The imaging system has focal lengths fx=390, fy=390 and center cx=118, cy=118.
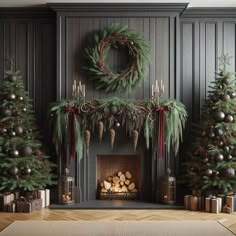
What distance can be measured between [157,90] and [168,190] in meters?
1.20

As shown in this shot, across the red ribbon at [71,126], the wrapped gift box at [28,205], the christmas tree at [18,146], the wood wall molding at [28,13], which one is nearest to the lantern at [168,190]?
the red ribbon at [71,126]

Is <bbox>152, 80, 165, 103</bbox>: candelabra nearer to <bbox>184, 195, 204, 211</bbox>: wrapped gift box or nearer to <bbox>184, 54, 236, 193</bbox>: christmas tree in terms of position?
<bbox>184, 54, 236, 193</bbox>: christmas tree

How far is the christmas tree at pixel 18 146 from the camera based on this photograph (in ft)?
14.4

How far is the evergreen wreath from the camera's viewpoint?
4.66 meters

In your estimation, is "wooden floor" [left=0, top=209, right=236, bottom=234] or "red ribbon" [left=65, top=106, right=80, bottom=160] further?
"red ribbon" [left=65, top=106, right=80, bottom=160]

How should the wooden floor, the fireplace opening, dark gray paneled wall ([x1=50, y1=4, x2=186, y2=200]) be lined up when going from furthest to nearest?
the fireplace opening, dark gray paneled wall ([x1=50, y1=4, x2=186, y2=200]), the wooden floor

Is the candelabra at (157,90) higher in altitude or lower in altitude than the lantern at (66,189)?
higher

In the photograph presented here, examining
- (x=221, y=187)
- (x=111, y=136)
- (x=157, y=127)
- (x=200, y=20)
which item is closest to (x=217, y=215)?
(x=221, y=187)

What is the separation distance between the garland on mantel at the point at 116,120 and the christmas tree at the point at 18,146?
29 cm

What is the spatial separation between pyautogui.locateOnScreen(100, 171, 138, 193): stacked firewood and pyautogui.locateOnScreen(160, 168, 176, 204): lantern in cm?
39

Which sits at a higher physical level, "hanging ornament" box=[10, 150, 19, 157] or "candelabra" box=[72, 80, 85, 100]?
"candelabra" box=[72, 80, 85, 100]

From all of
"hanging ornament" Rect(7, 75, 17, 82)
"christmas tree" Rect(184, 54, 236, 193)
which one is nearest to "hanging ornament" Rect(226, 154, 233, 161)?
"christmas tree" Rect(184, 54, 236, 193)

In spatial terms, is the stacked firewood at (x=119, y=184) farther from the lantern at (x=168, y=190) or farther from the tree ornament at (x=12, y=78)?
the tree ornament at (x=12, y=78)

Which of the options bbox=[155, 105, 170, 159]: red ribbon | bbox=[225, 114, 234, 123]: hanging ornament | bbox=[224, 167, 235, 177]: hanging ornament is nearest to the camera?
bbox=[224, 167, 235, 177]: hanging ornament
